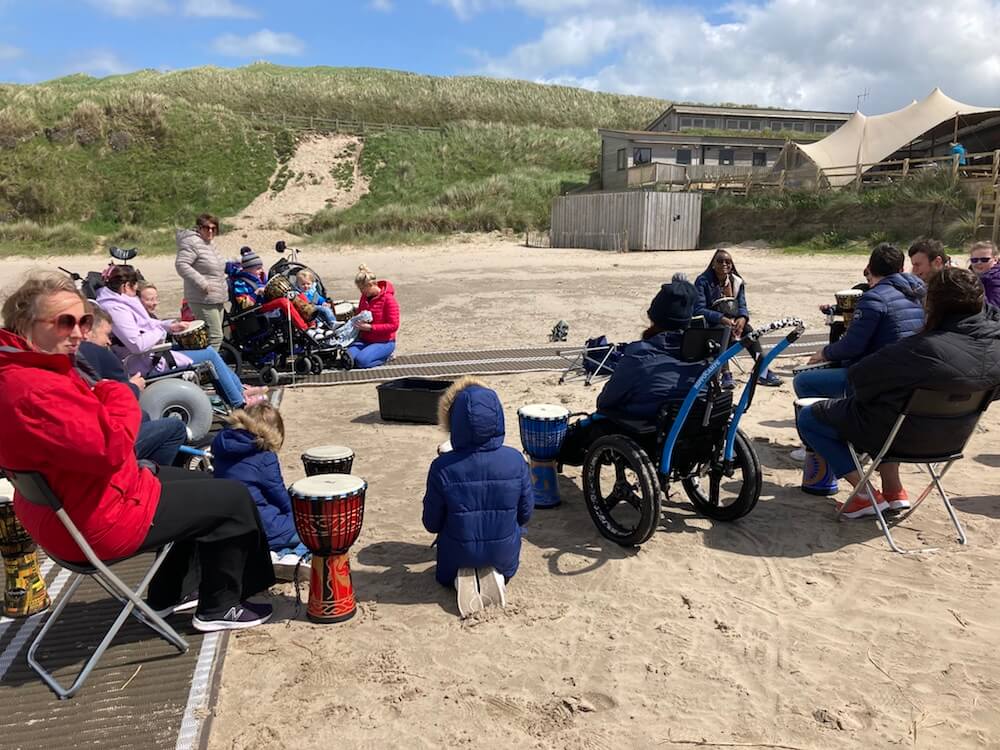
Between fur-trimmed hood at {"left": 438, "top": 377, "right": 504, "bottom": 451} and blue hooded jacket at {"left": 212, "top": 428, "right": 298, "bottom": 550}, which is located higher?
fur-trimmed hood at {"left": 438, "top": 377, "right": 504, "bottom": 451}

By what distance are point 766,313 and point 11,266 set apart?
26.0m

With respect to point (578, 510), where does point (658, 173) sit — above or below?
above

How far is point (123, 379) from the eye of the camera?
432cm

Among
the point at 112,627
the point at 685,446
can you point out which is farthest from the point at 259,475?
the point at 685,446

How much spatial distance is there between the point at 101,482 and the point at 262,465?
1.07 m

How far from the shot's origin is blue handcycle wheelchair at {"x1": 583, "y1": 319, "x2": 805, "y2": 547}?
3758mm

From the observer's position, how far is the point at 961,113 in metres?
28.2

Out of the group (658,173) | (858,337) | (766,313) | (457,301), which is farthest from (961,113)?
(858,337)

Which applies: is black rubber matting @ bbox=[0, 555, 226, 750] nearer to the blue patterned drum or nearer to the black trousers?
the black trousers

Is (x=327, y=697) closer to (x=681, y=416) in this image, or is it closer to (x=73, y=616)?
(x=73, y=616)

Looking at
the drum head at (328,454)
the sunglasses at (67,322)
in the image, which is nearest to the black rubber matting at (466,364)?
the drum head at (328,454)

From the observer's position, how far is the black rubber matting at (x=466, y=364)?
834 centimetres

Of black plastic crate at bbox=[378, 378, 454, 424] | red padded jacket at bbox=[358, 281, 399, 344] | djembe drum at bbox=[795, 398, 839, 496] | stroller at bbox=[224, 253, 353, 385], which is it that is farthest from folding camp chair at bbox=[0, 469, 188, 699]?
red padded jacket at bbox=[358, 281, 399, 344]

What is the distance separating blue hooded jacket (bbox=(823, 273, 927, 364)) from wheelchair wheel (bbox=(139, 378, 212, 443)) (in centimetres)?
426
